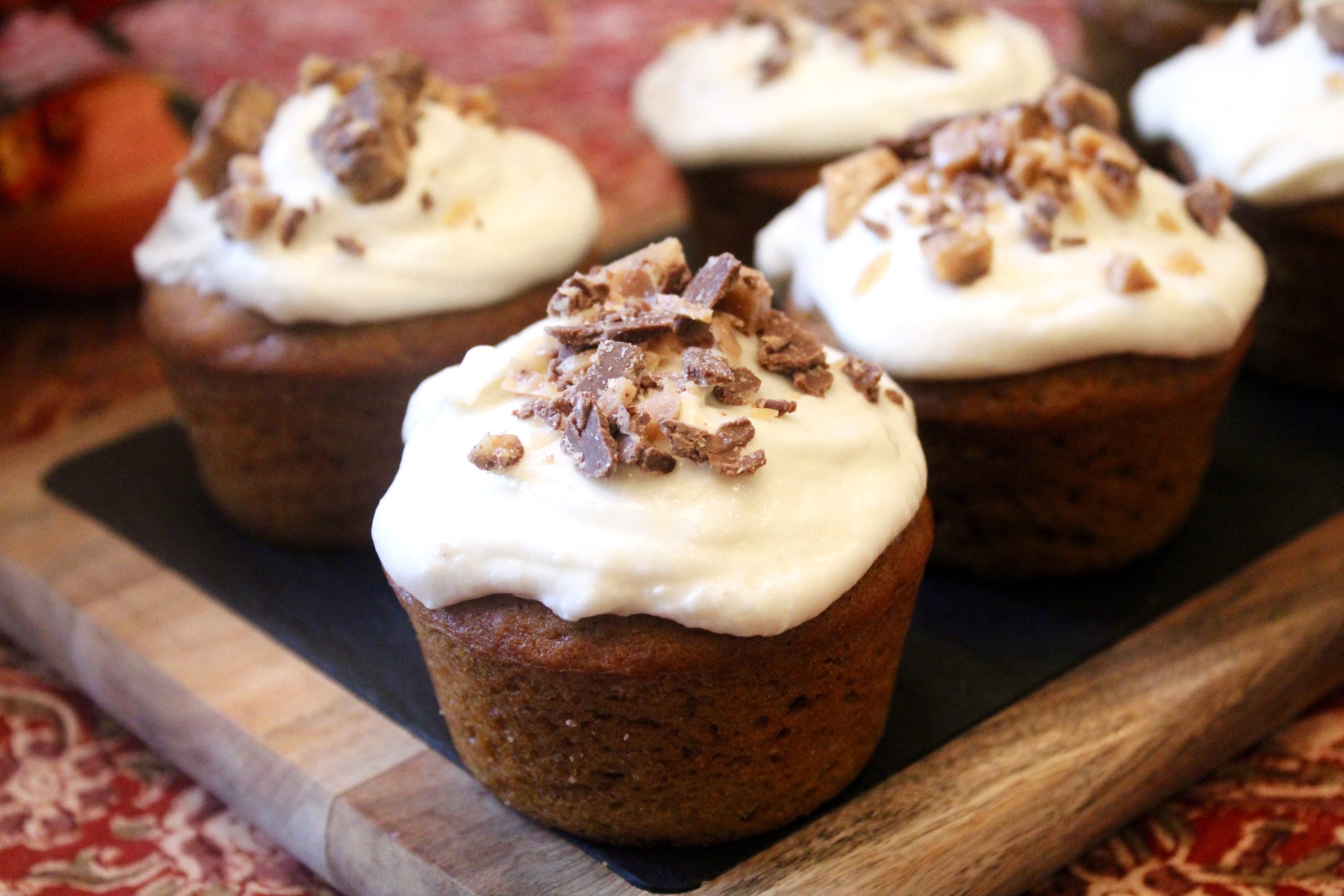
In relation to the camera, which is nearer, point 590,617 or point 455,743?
point 590,617

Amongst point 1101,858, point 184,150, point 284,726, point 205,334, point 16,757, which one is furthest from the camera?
point 184,150

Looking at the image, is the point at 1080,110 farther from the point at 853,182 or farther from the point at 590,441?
the point at 590,441

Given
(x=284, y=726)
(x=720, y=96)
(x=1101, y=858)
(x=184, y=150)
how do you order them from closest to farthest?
(x=1101, y=858) → (x=284, y=726) → (x=720, y=96) → (x=184, y=150)

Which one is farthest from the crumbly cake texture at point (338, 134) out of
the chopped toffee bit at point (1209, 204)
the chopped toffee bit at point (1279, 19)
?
the chopped toffee bit at point (1279, 19)

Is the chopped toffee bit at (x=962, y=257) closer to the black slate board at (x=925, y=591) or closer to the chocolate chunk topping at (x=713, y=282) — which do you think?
the chocolate chunk topping at (x=713, y=282)

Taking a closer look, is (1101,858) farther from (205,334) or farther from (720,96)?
(720,96)

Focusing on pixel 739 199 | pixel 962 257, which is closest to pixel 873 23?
pixel 739 199

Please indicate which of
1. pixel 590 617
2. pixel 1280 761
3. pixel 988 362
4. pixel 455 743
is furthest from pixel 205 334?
pixel 1280 761
